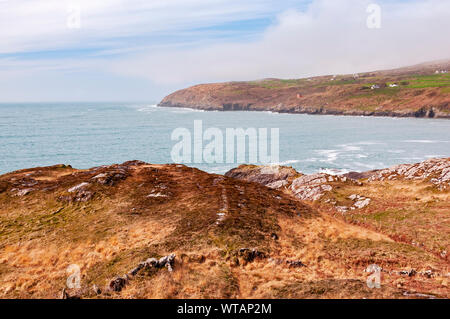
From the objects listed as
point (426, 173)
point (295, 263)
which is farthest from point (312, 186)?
point (295, 263)

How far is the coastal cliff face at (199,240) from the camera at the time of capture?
19688 millimetres

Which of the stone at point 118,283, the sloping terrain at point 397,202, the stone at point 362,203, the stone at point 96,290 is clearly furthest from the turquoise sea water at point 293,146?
the stone at point 96,290

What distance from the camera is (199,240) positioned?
25203mm

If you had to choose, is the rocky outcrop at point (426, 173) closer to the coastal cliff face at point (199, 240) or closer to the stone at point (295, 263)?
the coastal cliff face at point (199, 240)

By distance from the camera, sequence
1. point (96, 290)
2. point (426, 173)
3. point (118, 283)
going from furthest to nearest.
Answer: point (426, 173), point (118, 283), point (96, 290)

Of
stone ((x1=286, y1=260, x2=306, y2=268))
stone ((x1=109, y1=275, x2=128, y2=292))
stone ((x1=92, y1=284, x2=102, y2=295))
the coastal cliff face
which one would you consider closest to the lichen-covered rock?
the coastal cliff face

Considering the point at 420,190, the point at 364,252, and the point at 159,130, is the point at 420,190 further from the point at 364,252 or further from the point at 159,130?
the point at 159,130

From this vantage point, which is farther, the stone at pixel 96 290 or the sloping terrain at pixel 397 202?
the sloping terrain at pixel 397 202

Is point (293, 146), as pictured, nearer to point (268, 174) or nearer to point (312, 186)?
point (268, 174)

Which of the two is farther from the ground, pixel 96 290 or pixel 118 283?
pixel 118 283

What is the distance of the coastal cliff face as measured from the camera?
19688 mm
